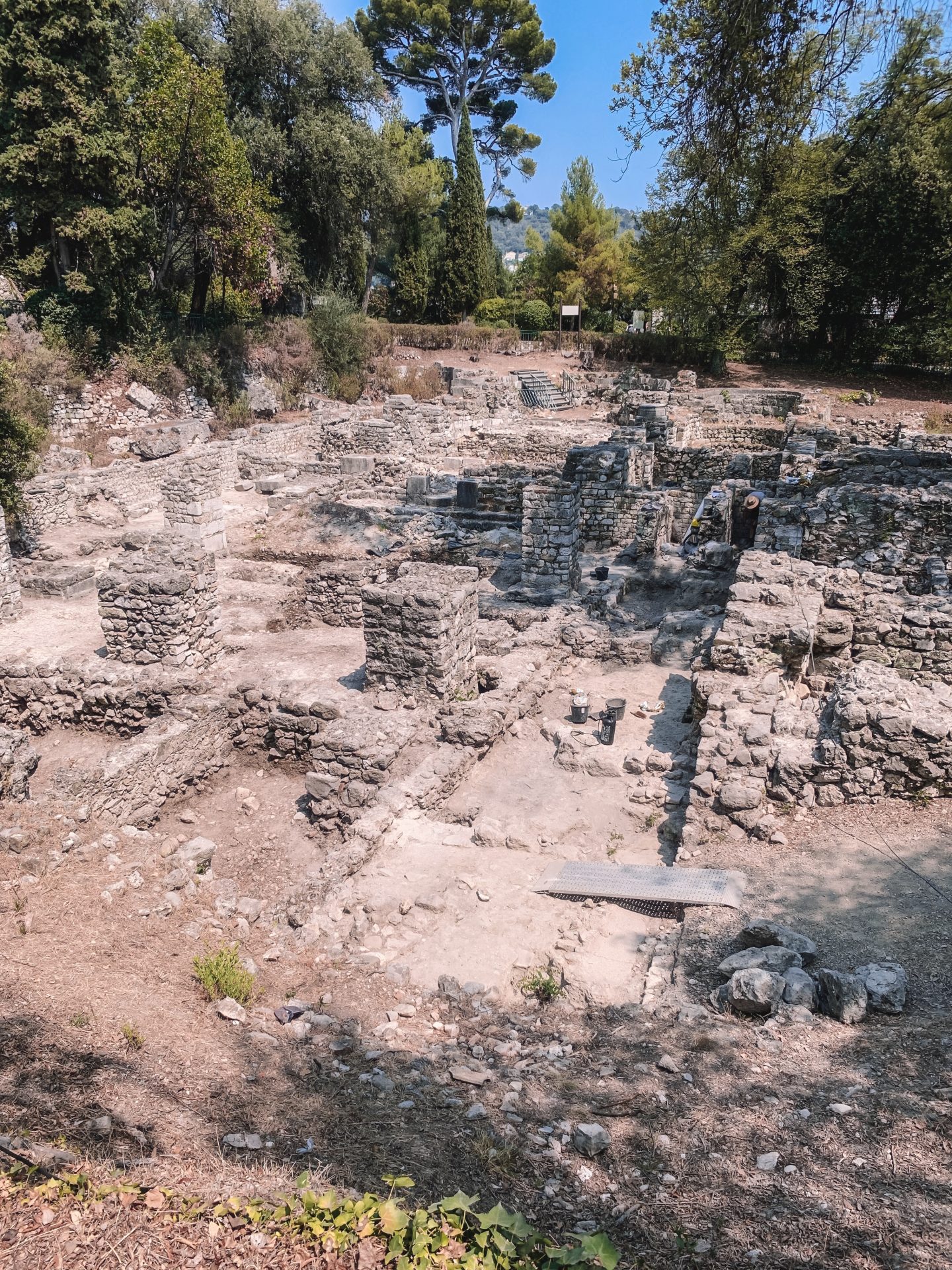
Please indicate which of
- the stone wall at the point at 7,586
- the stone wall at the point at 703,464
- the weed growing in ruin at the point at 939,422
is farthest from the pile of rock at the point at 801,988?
the weed growing in ruin at the point at 939,422

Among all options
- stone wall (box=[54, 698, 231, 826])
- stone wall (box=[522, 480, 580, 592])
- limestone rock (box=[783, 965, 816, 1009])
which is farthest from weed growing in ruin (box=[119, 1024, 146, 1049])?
stone wall (box=[522, 480, 580, 592])

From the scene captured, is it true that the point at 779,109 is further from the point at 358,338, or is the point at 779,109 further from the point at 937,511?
the point at 358,338

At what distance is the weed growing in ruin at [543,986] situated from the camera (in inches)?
205

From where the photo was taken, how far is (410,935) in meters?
5.89

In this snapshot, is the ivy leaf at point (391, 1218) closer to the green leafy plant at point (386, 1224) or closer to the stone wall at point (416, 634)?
the green leafy plant at point (386, 1224)

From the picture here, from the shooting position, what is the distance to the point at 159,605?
10.1m

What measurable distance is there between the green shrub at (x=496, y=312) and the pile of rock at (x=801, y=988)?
3913cm

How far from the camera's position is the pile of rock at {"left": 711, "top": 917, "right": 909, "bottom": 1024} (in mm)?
4422

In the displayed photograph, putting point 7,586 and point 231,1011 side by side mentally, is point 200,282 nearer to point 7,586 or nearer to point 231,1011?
point 7,586

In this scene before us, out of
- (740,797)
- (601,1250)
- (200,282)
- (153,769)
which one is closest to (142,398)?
(200,282)

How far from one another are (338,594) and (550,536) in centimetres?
343

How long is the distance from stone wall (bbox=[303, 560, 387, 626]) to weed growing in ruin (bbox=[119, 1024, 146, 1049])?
8.73 metres

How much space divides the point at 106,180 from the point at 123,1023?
2640 cm

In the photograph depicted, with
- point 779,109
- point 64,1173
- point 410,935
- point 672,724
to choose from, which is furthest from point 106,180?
point 64,1173
